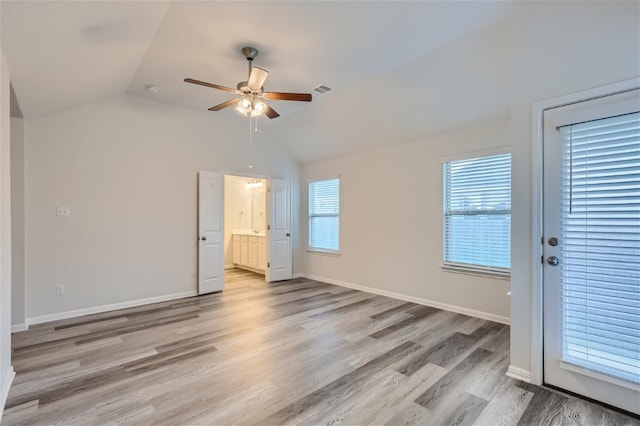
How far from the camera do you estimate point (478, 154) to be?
4.00 meters

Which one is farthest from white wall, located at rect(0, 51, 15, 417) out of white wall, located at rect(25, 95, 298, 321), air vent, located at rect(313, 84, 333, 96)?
air vent, located at rect(313, 84, 333, 96)

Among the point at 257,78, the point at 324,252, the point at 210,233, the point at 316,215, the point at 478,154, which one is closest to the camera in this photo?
the point at 257,78

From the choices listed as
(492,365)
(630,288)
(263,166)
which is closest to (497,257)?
(492,365)

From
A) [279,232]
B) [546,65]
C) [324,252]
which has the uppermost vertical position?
[546,65]

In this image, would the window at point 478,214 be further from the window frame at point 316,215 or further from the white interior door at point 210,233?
the white interior door at point 210,233

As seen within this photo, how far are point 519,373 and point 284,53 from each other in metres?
3.66

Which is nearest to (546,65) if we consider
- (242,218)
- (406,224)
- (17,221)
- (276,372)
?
(406,224)

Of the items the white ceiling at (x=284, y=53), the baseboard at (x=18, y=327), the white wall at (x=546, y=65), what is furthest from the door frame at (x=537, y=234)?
the baseboard at (x=18, y=327)

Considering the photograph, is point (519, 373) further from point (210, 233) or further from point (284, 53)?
point (210, 233)

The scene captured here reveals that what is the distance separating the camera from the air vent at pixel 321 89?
4.16 metres

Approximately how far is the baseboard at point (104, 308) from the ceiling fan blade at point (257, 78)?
355cm

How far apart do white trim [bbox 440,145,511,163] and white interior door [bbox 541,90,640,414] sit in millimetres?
1542

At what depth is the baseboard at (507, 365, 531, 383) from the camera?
2.41 metres

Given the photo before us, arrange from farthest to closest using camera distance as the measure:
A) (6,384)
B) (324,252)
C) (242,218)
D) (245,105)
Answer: (242,218) → (324,252) → (245,105) → (6,384)
